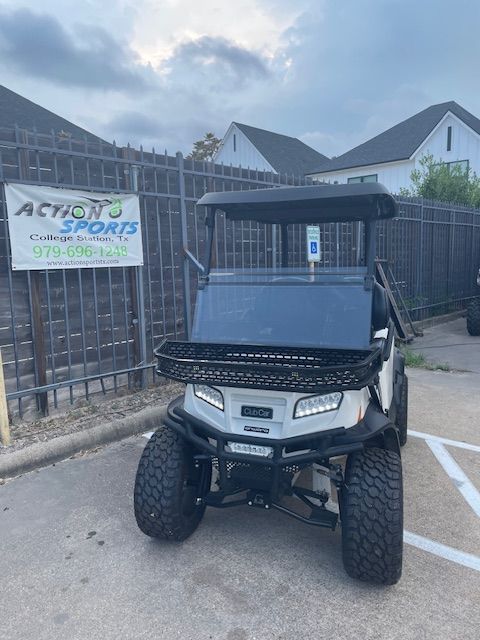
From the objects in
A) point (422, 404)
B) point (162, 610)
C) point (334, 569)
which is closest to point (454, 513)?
point (334, 569)

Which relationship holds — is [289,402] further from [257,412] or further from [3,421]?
[3,421]

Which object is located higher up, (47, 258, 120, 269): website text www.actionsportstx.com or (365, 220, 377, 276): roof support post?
(365, 220, 377, 276): roof support post

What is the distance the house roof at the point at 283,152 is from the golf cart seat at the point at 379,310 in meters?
24.5

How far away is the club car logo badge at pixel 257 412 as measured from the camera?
260cm

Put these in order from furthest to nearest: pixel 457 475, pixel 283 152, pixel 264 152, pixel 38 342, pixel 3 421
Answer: pixel 283 152 < pixel 264 152 < pixel 38 342 < pixel 3 421 < pixel 457 475

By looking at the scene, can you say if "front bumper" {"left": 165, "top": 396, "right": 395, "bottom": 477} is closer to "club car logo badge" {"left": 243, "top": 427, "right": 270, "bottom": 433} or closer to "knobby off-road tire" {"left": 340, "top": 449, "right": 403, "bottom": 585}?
"club car logo badge" {"left": 243, "top": 427, "right": 270, "bottom": 433}

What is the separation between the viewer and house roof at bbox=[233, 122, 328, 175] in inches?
1090

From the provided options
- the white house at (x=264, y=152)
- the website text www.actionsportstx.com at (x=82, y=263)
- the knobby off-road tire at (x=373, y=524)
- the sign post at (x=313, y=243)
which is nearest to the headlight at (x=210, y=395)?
the knobby off-road tire at (x=373, y=524)

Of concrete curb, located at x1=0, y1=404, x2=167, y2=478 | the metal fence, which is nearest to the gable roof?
the metal fence

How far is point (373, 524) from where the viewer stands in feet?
8.05

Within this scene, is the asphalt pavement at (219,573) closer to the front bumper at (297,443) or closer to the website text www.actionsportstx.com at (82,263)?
the front bumper at (297,443)

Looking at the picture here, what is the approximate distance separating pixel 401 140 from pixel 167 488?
25649 mm

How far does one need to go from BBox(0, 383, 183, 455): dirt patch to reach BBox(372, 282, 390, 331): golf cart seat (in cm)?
285

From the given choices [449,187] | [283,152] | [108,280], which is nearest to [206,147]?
[283,152]
